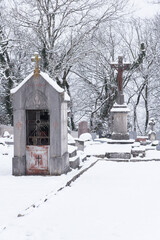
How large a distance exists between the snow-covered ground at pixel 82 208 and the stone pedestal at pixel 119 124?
8.14m

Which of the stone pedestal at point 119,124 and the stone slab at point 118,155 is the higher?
the stone pedestal at point 119,124

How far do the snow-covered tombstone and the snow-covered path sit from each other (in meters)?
1.12

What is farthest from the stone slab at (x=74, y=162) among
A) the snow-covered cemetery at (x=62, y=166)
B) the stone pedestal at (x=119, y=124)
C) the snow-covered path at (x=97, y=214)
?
the stone pedestal at (x=119, y=124)

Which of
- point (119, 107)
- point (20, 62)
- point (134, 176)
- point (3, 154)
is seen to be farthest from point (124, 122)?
point (20, 62)

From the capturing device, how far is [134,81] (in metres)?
35.0

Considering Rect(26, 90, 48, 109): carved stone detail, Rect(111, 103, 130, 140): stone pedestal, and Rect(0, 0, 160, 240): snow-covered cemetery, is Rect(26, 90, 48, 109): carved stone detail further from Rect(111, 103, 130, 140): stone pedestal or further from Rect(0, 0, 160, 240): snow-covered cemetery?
Rect(111, 103, 130, 140): stone pedestal

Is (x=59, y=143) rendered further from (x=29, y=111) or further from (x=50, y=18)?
(x=50, y=18)

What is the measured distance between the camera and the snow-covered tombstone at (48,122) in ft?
33.0

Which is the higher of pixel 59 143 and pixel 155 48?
pixel 155 48

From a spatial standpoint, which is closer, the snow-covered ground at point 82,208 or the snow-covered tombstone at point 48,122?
the snow-covered ground at point 82,208

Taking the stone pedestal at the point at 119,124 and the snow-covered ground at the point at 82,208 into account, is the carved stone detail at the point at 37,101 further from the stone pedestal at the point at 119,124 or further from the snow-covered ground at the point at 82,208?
the stone pedestal at the point at 119,124

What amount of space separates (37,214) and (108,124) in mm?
25462

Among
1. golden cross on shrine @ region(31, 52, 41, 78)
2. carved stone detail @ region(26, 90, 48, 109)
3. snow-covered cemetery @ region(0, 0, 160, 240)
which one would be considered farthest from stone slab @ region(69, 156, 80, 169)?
golden cross on shrine @ region(31, 52, 41, 78)

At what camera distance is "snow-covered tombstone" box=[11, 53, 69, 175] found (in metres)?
10.0
